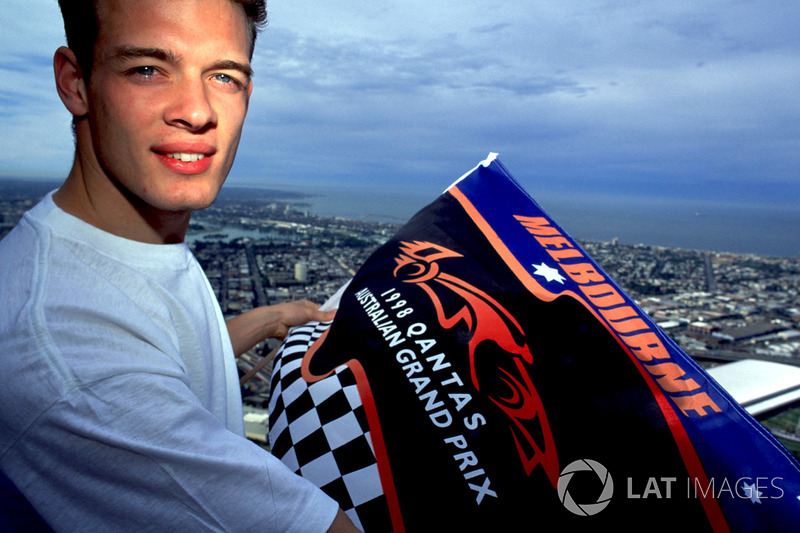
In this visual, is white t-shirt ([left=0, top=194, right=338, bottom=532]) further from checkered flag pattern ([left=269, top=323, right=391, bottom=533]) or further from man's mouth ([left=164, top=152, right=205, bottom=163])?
checkered flag pattern ([left=269, top=323, right=391, bottom=533])

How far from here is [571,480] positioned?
3.54 ft

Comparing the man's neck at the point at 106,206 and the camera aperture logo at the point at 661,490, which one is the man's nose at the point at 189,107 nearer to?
the man's neck at the point at 106,206

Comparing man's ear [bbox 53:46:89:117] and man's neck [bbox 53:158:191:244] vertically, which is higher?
man's ear [bbox 53:46:89:117]

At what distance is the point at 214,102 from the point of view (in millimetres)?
777

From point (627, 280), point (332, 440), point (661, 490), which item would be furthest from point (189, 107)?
point (627, 280)

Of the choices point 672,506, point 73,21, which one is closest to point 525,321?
point 672,506

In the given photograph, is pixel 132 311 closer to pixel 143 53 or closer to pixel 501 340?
pixel 143 53

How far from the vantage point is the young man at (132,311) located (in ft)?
1.71

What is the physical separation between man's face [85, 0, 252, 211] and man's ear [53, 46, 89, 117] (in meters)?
0.06

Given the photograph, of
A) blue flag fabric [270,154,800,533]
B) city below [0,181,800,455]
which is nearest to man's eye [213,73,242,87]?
blue flag fabric [270,154,800,533]

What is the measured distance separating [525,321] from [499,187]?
2.46 ft

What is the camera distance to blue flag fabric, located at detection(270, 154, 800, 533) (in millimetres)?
1058

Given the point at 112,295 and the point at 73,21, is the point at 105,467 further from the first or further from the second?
the point at 73,21

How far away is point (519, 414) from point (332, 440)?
1.89ft
